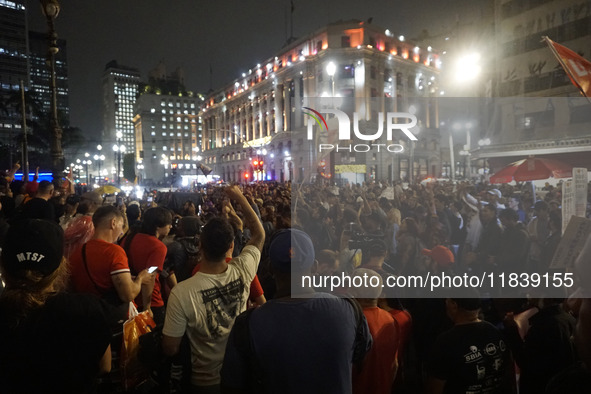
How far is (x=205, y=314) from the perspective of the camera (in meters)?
2.65

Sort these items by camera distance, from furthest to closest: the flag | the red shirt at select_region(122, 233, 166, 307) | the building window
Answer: the building window < the flag < the red shirt at select_region(122, 233, 166, 307)

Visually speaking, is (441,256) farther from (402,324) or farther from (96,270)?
(96,270)

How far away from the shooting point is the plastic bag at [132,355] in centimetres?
264

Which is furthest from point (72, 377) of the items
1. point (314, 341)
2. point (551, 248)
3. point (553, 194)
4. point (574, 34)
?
point (574, 34)

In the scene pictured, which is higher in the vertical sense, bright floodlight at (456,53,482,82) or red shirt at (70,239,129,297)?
bright floodlight at (456,53,482,82)

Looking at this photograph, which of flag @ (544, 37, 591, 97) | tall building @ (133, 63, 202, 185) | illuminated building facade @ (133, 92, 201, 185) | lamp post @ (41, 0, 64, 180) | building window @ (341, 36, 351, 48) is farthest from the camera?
tall building @ (133, 63, 202, 185)

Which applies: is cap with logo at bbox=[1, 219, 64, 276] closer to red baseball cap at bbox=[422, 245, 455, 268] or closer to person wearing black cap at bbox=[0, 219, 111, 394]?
person wearing black cap at bbox=[0, 219, 111, 394]

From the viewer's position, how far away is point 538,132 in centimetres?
2725

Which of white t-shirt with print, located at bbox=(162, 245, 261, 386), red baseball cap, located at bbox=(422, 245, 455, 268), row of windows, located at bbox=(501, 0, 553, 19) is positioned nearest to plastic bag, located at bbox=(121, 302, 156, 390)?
white t-shirt with print, located at bbox=(162, 245, 261, 386)

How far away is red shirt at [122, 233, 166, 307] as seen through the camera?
3803mm

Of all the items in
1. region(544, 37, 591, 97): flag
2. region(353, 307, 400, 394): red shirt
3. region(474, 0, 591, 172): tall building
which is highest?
region(474, 0, 591, 172): tall building

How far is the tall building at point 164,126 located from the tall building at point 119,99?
3431 centimetres

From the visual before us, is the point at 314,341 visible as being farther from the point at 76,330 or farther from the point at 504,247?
the point at 504,247

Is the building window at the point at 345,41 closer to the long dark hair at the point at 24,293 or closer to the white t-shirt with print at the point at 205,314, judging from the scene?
the white t-shirt with print at the point at 205,314
